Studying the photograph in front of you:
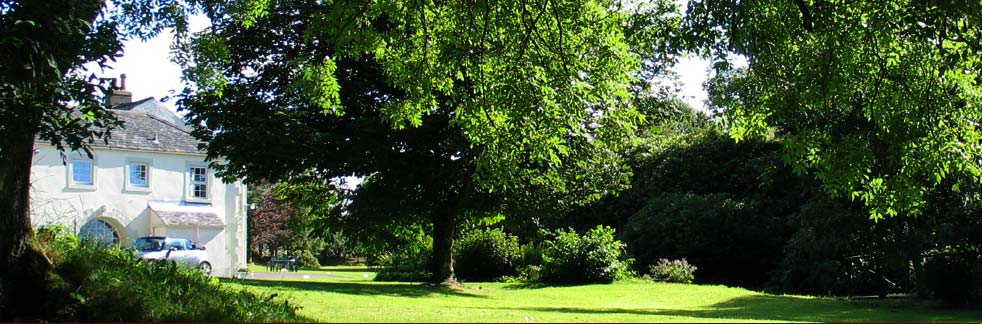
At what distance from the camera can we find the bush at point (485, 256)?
29844mm

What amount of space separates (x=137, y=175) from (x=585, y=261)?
18912mm

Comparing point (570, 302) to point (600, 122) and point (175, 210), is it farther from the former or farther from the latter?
point (175, 210)

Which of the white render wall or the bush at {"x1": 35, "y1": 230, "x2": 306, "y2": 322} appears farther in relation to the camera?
the white render wall

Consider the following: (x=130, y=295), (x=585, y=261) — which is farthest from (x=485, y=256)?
(x=130, y=295)

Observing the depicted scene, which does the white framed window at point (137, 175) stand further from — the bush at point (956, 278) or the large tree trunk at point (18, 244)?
the bush at point (956, 278)

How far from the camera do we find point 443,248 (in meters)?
23.5

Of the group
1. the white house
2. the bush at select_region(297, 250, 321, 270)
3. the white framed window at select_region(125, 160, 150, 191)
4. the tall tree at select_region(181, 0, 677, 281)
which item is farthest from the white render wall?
the bush at select_region(297, 250, 321, 270)

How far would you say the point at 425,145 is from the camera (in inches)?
839

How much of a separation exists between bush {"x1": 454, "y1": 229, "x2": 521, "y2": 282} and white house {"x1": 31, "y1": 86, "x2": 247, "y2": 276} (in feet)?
29.2

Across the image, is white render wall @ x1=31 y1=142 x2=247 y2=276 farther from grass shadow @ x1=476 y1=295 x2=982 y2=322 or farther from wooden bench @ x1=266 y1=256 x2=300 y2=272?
grass shadow @ x1=476 y1=295 x2=982 y2=322

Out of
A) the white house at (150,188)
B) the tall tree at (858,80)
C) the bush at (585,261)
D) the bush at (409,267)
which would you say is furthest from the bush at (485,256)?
the tall tree at (858,80)

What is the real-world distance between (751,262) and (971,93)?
804 inches

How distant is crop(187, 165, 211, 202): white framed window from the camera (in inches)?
1398

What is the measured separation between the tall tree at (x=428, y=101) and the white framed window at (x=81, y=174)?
12003 millimetres
